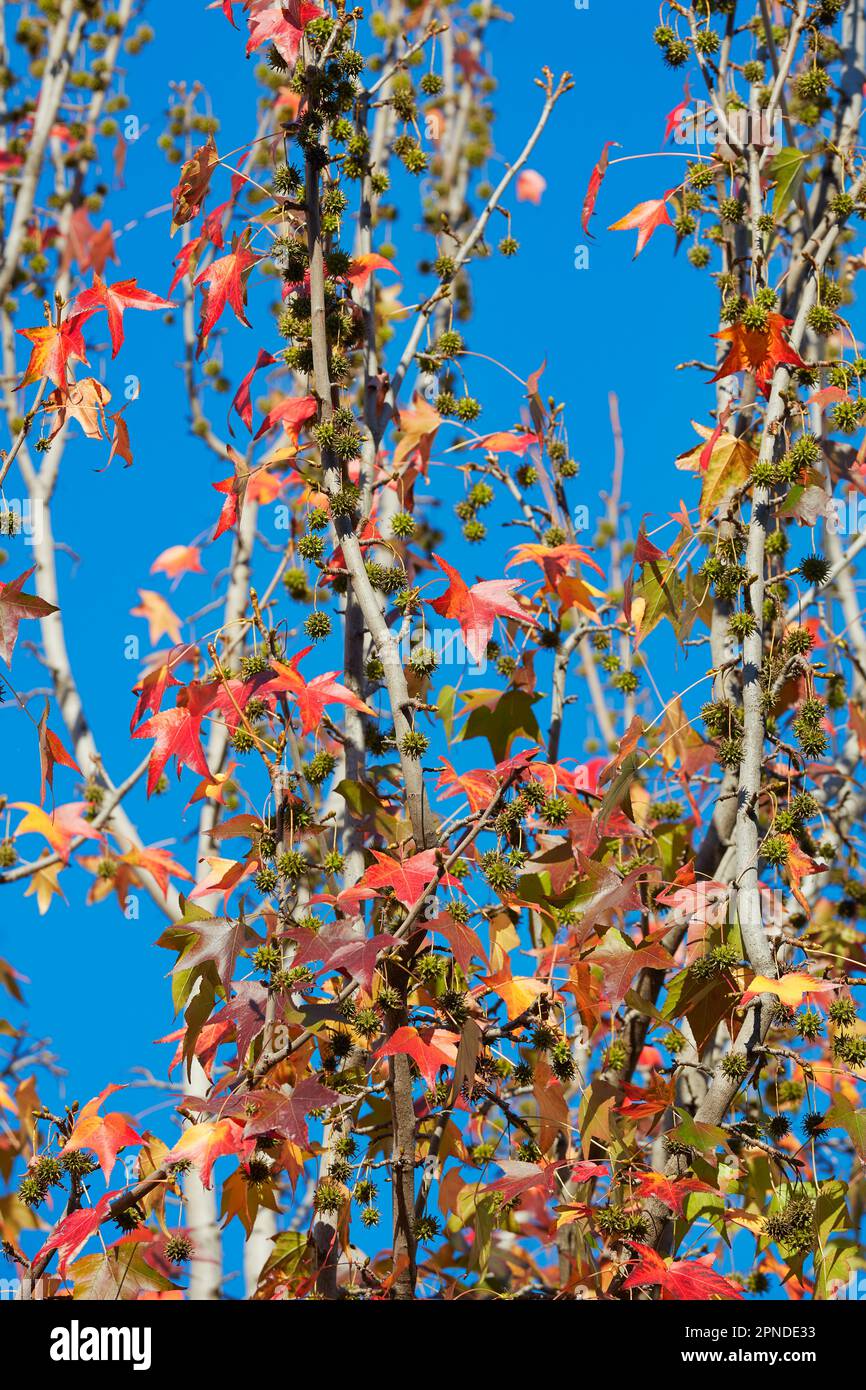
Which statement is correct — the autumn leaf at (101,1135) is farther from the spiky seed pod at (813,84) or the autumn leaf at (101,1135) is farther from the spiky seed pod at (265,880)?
the spiky seed pod at (813,84)

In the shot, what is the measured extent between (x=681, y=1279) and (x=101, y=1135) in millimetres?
1186

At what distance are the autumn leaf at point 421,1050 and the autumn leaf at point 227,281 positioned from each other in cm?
160

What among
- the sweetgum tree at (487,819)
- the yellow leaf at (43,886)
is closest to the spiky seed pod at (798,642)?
the sweetgum tree at (487,819)

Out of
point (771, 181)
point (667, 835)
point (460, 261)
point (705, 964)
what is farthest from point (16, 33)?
point (705, 964)

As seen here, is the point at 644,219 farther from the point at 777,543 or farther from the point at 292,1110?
the point at 292,1110

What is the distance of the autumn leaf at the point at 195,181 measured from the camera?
11.1ft

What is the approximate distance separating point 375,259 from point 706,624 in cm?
132

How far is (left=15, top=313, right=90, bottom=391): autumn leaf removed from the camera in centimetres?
326

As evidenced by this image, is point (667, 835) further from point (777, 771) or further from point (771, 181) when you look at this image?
point (771, 181)

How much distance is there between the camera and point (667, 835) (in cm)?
402

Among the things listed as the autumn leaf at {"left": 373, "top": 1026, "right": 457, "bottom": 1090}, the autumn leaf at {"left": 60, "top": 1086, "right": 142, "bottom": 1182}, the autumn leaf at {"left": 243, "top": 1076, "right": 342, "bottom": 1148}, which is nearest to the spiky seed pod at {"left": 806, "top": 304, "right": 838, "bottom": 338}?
the autumn leaf at {"left": 373, "top": 1026, "right": 457, "bottom": 1090}

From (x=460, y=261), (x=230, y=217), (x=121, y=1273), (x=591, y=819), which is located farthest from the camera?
(x=460, y=261)

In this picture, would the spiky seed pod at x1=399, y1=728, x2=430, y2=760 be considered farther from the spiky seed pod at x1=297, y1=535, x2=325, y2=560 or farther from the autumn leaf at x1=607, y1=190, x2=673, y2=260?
the autumn leaf at x1=607, y1=190, x2=673, y2=260

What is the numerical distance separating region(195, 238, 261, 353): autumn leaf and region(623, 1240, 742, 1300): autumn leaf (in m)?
2.19
